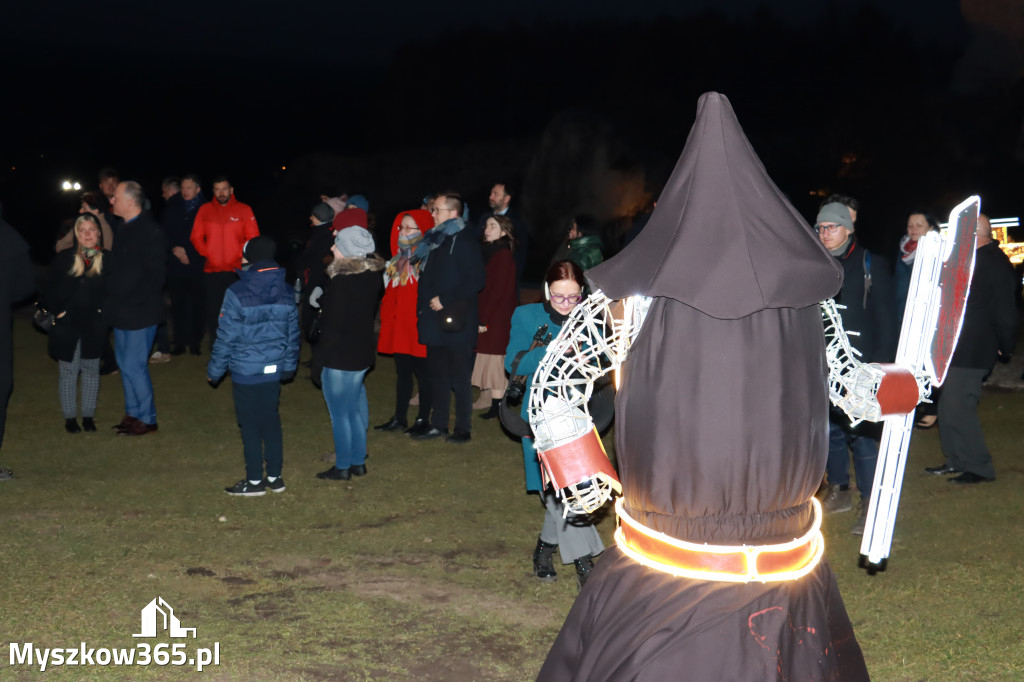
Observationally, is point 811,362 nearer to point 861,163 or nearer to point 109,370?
point 109,370

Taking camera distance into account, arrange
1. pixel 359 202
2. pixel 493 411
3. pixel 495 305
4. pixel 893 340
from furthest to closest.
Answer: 1. pixel 359 202
2. pixel 493 411
3. pixel 495 305
4. pixel 893 340

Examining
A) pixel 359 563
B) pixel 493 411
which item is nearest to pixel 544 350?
pixel 359 563

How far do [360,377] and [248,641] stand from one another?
10.1 feet

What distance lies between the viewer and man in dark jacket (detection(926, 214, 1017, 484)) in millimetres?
7906

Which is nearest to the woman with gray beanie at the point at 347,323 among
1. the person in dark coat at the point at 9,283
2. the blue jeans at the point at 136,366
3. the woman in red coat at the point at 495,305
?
the woman in red coat at the point at 495,305

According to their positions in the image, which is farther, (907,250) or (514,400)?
(907,250)

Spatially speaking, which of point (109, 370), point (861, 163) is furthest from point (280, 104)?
point (109, 370)

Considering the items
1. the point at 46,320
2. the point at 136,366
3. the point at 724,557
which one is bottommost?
the point at 136,366

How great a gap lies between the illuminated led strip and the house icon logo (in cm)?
306

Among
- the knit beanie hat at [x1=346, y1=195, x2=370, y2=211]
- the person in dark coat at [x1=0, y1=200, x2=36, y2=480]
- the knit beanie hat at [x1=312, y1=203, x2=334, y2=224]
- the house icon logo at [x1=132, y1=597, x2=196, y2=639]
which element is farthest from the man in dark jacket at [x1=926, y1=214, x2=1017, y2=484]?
the person in dark coat at [x1=0, y1=200, x2=36, y2=480]

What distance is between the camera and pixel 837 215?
22.1 feet

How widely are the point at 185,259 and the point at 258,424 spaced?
19.5 ft

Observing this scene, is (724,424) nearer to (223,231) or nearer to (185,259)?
(223,231)

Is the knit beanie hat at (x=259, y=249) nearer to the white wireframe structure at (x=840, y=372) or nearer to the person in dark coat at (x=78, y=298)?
the person in dark coat at (x=78, y=298)
